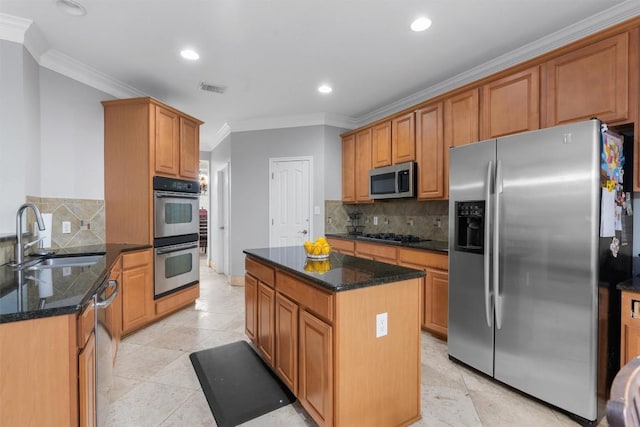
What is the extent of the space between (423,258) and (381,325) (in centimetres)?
160

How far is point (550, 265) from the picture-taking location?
1.92m

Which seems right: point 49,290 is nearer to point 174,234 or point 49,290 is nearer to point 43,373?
point 43,373

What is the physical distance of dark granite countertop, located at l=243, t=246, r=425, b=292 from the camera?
5.18ft

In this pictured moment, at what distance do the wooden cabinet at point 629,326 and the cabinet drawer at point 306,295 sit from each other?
1.71 m

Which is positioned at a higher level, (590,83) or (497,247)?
(590,83)

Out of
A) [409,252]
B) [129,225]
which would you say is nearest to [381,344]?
[409,252]

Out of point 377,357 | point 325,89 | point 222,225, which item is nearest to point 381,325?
point 377,357

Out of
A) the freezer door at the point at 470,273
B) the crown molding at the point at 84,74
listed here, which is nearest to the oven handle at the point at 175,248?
the crown molding at the point at 84,74

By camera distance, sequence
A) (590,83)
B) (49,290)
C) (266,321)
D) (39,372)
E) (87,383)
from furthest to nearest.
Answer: (266,321), (590,83), (49,290), (87,383), (39,372)

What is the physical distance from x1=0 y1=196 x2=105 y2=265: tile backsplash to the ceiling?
130 cm

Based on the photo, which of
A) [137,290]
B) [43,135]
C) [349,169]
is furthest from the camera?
[349,169]

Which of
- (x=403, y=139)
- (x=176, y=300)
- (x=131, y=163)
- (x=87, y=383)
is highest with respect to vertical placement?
(x=403, y=139)

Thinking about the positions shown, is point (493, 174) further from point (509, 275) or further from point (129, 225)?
point (129, 225)

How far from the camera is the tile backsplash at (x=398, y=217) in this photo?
3676mm
